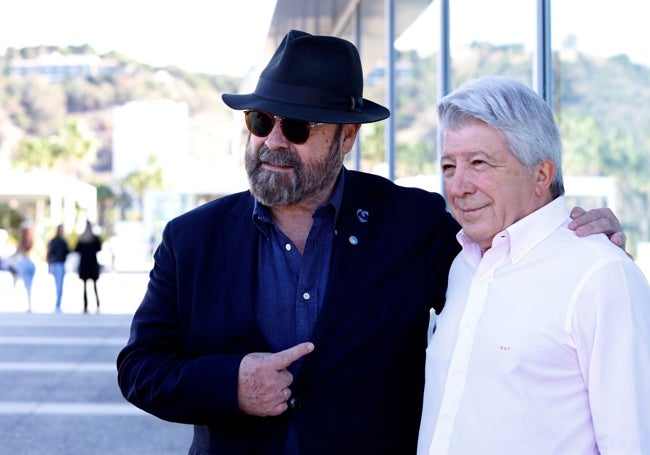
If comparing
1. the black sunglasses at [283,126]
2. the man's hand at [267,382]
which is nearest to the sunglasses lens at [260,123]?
the black sunglasses at [283,126]

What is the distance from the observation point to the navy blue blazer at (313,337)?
2242mm

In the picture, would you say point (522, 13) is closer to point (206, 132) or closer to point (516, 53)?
point (516, 53)

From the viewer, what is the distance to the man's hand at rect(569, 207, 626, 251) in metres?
2.03

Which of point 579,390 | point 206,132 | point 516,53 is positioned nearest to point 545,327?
point 579,390

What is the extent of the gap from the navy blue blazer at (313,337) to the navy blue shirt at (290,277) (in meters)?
0.03

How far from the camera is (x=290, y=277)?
235 centimetres

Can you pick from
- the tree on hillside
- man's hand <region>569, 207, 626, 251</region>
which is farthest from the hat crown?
the tree on hillside

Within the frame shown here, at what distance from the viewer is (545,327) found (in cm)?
190

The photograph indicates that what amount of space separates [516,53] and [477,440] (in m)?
3.12

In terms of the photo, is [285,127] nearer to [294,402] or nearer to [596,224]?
[294,402]

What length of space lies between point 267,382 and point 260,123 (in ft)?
2.13

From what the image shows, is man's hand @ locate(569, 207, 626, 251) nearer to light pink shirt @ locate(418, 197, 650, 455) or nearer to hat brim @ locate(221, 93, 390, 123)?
light pink shirt @ locate(418, 197, 650, 455)

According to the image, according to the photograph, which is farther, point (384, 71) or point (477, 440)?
point (384, 71)

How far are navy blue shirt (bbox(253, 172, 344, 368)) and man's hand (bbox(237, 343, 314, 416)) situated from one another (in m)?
0.12
